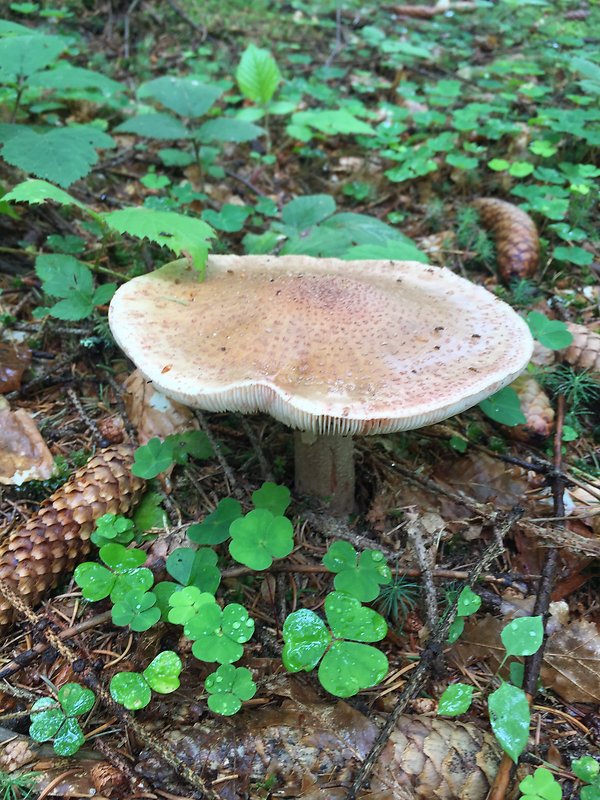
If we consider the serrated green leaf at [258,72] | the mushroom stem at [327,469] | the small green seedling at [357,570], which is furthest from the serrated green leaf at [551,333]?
the serrated green leaf at [258,72]

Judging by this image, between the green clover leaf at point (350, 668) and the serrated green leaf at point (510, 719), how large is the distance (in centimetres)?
37

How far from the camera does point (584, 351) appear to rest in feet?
9.84

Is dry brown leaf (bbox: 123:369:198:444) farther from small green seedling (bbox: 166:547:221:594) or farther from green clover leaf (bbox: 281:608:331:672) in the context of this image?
green clover leaf (bbox: 281:608:331:672)

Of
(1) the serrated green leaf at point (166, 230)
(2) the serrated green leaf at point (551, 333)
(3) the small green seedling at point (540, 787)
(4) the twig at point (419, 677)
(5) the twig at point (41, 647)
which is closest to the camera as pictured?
(3) the small green seedling at point (540, 787)

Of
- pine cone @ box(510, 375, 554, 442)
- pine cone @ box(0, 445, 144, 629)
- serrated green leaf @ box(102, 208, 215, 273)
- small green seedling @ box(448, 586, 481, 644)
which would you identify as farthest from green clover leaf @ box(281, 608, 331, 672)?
serrated green leaf @ box(102, 208, 215, 273)

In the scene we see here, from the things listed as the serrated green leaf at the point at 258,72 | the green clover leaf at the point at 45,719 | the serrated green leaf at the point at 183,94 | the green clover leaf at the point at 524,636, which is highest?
the serrated green leaf at the point at 258,72

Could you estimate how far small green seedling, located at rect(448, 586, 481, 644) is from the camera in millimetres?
1979

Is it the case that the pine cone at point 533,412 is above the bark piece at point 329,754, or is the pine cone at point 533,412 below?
above

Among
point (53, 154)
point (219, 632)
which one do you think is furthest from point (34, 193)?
point (219, 632)

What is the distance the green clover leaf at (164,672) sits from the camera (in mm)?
1805

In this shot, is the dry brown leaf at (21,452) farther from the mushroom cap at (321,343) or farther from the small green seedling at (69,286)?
the mushroom cap at (321,343)

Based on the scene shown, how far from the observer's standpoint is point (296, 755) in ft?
5.77

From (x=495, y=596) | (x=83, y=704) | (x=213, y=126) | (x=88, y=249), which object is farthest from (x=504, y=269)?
(x=83, y=704)

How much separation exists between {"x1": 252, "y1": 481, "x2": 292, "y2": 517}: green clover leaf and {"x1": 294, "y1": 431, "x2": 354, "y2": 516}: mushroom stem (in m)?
0.28
